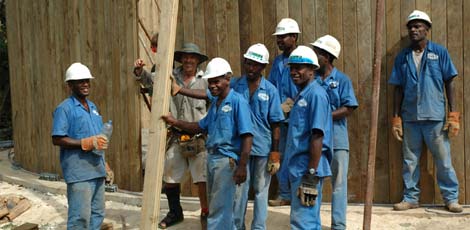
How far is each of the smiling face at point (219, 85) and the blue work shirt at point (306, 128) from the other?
2.02 feet

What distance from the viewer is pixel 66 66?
26.2 feet

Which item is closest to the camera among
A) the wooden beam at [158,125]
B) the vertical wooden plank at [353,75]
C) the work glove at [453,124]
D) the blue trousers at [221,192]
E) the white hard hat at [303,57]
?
the wooden beam at [158,125]

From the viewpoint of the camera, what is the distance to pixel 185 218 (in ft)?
20.5

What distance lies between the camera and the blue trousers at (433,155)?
19.5 ft

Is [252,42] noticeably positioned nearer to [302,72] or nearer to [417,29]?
[417,29]

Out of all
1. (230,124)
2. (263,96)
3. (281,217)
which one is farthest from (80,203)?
(281,217)

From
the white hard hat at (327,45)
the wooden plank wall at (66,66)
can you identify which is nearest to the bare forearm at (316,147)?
the white hard hat at (327,45)

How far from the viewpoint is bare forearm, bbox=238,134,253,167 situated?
4805mm

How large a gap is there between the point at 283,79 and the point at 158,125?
2195 mm

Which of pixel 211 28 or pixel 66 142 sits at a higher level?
pixel 211 28

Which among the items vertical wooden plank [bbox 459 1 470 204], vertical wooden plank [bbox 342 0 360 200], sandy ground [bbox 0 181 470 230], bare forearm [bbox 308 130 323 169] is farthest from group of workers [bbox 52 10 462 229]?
vertical wooden plank [bbox 342 0 360 200]

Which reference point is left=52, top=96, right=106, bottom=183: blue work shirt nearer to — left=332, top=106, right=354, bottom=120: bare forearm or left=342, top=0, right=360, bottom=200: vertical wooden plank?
left=332, top=106, right=354, bottom=120: bare forearm

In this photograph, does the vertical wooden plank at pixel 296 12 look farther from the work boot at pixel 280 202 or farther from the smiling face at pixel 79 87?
the smiling face at pixel 79 87

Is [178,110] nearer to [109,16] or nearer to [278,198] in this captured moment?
[278,198]
